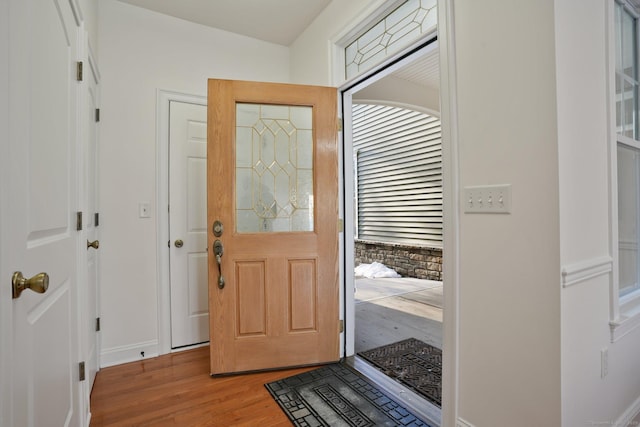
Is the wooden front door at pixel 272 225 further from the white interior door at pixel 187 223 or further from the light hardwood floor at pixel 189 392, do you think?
the white interior door at pixel 187 223

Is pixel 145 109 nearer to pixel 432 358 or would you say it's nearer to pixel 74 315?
pixel 74 315

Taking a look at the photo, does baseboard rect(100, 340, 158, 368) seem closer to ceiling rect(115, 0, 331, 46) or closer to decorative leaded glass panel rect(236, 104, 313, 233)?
decorative leaded glass panel rect(236, 104, 313, 233)

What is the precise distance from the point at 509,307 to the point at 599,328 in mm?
500

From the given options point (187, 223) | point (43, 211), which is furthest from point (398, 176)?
point (43, 211)

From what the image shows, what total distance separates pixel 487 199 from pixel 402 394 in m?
1.34

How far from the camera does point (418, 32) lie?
1843mm

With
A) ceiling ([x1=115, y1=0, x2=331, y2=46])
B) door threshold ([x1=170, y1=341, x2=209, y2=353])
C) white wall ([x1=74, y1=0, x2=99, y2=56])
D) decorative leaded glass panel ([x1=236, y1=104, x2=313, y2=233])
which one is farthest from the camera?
door threshold ([x1=170, y1=341, x2=209, y2=353])

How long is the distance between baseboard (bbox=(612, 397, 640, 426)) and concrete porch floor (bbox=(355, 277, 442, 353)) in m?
1.20

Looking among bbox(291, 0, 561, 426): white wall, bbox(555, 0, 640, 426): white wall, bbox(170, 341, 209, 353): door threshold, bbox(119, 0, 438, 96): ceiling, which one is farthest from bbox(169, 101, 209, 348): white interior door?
bbox(555, 0, 640, 426): white wall

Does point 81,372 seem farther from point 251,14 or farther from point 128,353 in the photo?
point 251,14

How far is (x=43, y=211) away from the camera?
109cm

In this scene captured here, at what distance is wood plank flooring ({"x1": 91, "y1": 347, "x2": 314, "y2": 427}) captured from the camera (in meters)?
1.79

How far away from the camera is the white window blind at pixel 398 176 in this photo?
5504mm

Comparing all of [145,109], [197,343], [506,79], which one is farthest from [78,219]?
[506,79]
